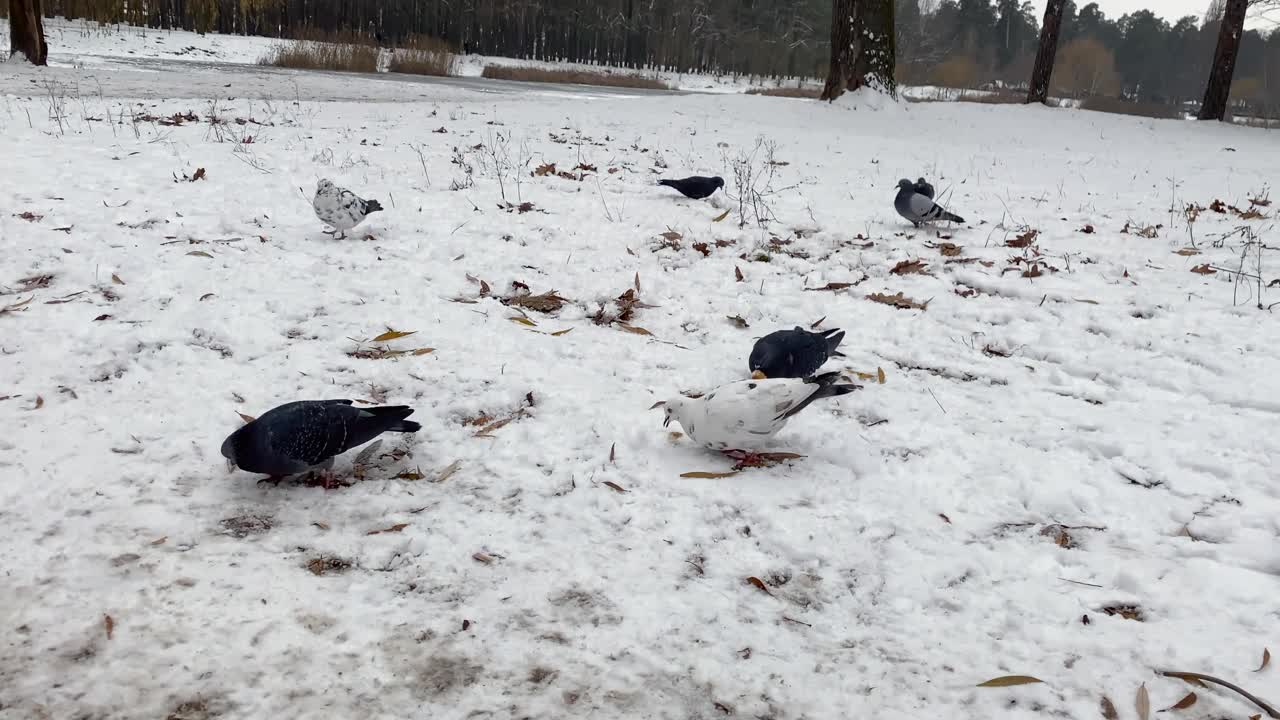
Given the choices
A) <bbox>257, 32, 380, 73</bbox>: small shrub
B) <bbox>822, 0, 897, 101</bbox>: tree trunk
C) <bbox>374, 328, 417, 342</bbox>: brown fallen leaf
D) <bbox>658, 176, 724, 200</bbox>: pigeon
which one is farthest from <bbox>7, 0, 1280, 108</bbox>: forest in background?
<bbox>374, 328, 417, 342</bbox>: brown fallen leaf

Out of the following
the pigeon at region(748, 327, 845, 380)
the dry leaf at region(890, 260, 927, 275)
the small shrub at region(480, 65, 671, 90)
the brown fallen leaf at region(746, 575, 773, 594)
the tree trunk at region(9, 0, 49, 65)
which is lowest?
the brown fallen leaf at region(746, 575, 773, 594)

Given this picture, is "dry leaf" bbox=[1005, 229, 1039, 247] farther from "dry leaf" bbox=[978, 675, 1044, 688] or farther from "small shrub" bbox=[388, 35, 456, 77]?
"small shrub" bbox=[388, 35, 456, 77]

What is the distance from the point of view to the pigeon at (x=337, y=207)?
4.80 meters

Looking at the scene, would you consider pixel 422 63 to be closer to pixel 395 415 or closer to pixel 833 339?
pixel 833 339

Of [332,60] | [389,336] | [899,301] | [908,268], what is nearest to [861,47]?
[908,268]

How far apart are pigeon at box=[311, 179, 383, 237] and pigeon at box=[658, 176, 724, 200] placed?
2.92 meters

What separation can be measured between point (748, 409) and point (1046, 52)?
58.2 feet

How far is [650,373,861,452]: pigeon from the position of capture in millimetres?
2555

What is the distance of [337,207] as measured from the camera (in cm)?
482

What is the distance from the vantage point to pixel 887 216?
6.91m

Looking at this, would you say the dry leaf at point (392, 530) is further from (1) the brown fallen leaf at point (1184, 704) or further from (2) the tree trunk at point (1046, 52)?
(2) the tree trunk at point (1046, 52)

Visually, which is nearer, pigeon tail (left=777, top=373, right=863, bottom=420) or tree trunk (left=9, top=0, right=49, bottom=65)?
pigeon tail (left=777, top=373, right=863, bottom=420)

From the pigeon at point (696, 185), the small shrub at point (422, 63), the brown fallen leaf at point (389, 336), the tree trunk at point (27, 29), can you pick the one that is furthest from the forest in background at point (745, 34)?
the brown fallen leaf at point (389, 336)

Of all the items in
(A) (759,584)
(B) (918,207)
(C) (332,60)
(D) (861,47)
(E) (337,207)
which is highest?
(D) (861,47)
